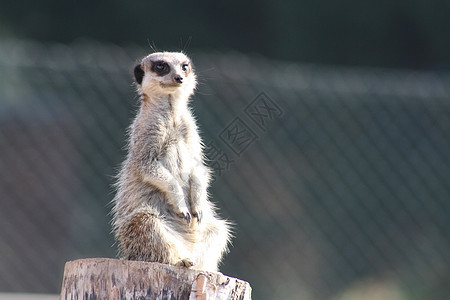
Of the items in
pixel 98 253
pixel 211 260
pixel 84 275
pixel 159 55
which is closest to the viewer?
pixel 84 275

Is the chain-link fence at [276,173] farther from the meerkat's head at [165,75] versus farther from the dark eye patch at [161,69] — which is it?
the dark eye patch at [161,69]

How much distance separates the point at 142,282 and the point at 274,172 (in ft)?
11.3

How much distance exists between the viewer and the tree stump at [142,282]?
2561 millimetres

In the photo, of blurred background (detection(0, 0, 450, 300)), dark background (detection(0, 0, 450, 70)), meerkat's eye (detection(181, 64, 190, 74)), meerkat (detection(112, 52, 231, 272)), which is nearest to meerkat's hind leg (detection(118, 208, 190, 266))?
meerkat (detection(112, 52, 231, 272))

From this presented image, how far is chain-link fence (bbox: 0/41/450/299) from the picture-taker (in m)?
5.55

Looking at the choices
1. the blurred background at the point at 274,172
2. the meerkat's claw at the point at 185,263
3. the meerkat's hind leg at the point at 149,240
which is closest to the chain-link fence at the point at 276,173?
the blurred background at the point at 274,172

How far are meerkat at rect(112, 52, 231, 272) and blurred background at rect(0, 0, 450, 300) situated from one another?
1554 mm

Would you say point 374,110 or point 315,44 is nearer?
point 374,110

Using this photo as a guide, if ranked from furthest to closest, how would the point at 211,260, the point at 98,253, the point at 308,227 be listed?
the point at 308,227 < the point at 98,253 < the point at 211,260

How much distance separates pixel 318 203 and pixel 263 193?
1.58ft

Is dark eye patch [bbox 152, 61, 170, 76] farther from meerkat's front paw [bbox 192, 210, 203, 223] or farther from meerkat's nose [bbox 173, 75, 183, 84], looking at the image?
meerkat's front paw [bbox 192, 210, 203, 223]

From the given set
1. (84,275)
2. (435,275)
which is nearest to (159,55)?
(84,275)

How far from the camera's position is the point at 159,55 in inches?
143

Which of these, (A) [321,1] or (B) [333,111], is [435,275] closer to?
A: (B) [333,111]
